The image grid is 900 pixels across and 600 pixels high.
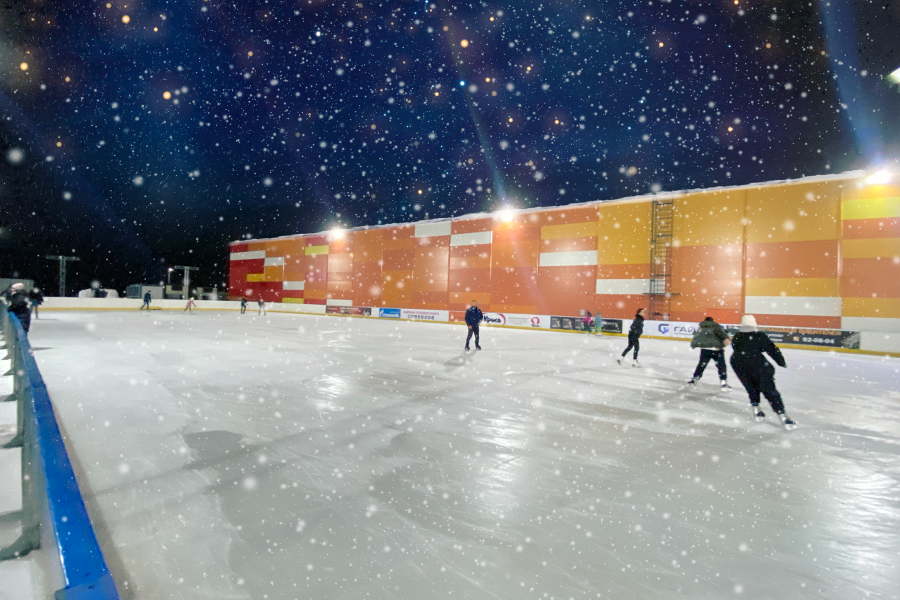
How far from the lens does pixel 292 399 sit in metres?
6.25

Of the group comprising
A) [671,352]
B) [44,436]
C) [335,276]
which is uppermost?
[335,276]

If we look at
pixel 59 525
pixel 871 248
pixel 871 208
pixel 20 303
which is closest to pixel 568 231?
pixel 871 208

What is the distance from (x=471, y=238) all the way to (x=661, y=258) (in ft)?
35.6

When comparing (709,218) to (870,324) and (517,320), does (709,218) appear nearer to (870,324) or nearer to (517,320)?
(870,324)

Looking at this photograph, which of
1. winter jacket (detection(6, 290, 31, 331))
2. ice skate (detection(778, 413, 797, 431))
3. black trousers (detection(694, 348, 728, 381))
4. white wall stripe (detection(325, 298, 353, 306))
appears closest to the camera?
ice skate (detection(778, 413, 797, 431))

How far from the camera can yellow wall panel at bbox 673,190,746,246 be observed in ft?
61.9

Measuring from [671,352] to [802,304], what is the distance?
7.17 m

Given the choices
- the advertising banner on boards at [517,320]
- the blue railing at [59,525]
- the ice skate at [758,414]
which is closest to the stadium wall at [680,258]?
the advertising banner on boards at [517,320]

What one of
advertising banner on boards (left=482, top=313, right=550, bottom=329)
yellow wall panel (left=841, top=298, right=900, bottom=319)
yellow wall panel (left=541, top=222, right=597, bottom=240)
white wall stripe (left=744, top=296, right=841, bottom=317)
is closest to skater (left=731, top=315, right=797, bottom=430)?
white wall stripe (left=744, top=296, right=841, bottom=317)

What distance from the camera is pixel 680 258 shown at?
20094 mm

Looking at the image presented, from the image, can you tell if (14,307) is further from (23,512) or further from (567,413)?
(567,413)

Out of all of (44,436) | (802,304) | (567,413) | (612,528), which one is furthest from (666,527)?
(802,304)

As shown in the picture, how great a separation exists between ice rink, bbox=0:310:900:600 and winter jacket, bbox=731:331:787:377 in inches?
26.3

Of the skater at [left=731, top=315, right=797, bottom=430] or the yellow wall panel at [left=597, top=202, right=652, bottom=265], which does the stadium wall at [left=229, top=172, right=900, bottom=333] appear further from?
the skater at [left=731, top=315, right=797, bottom=430]
